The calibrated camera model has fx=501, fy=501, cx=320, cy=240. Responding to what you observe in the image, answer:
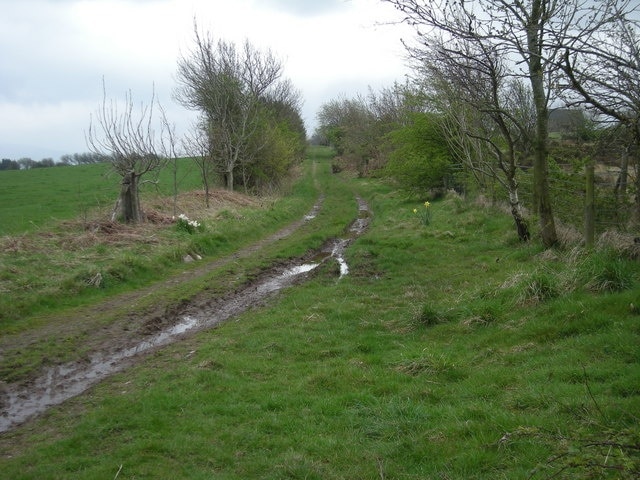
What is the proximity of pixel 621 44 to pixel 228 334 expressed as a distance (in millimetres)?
7992

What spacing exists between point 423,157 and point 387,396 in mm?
21159

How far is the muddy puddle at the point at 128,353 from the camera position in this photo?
6762mm

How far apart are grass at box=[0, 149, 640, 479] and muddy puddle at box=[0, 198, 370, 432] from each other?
399 millimetres

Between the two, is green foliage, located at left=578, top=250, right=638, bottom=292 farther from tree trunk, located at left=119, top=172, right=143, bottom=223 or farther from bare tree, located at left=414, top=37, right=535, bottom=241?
tree trunk, located at left=119, top=172, right=143, bottom=223

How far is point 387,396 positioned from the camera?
6.04 m

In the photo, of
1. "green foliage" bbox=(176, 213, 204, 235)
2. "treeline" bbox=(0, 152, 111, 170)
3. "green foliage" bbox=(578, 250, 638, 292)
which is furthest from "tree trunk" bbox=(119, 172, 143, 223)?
"treeline" bbox=(0, 152, 111, 170)

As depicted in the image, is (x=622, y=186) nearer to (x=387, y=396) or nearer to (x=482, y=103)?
(x=482, y=103)

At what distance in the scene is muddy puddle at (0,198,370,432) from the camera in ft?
22.2

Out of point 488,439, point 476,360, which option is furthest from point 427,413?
point 476,360

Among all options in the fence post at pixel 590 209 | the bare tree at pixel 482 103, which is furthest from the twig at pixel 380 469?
the fence post at pixel 590 209

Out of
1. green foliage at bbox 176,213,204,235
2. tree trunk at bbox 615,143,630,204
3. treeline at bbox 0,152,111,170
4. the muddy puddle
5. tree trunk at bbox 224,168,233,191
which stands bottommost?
the muddy puddle

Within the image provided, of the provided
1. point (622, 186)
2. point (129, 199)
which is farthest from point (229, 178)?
point (622, 186)

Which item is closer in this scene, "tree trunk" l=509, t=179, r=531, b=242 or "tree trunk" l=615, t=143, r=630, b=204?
"tree trunk" l=615, t=143, r=630, b=204

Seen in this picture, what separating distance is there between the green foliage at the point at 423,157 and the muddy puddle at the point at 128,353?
1141 centimetres
